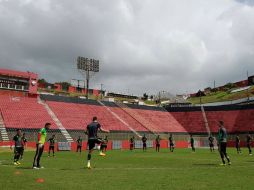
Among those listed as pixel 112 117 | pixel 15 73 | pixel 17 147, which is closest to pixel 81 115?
pixel 112 117

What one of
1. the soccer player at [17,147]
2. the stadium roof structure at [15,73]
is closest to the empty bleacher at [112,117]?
the stadium roof structure at [15,73]

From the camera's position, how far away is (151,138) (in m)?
70.2

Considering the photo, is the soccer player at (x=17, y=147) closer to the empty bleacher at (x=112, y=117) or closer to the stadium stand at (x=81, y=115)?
the empty bleacher at (x=112, y=117)

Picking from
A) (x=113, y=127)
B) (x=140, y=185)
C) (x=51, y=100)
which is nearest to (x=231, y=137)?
(x=113, y=127)

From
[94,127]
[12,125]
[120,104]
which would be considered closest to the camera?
[94,127]

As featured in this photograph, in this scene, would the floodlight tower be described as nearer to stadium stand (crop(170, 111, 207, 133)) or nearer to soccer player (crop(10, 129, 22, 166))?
stadium stand (crop(170, 111, 207, 133))

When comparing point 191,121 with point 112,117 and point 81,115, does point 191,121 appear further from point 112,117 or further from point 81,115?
point 81,115

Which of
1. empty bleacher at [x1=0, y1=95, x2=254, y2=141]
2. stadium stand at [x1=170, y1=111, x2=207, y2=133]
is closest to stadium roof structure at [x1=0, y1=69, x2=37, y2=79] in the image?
empty bleacher at [x1=0, y1=95, x2=254, y2=141]

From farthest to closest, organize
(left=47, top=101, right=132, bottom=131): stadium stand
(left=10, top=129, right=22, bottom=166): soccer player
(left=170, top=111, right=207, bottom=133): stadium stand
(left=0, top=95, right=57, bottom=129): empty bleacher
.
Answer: (left=170, top=111, right=207, bottom=133): stadium stand, (left=47, top=101, right=132, bottom=131): stadium stand, (left=0, top=95, right=57, bottom=129): empty bleacher, (left=10, top=129, right=22, bottom=166): soccer player

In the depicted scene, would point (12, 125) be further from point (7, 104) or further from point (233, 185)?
point (233, 185)

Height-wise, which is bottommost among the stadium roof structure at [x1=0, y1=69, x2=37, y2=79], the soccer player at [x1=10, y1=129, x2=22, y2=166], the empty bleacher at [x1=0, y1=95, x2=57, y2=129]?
the soccer player at [x1=10, y1=129, x2=22, y2=166]

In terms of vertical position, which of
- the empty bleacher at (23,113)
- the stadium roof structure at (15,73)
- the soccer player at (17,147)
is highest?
the stadium roof structure at (15,73)

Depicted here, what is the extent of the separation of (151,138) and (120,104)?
17091 mm

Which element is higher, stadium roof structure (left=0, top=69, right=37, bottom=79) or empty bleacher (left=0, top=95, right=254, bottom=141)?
stadium roof structure (left=0, top=69, right=37, bottom=79)
